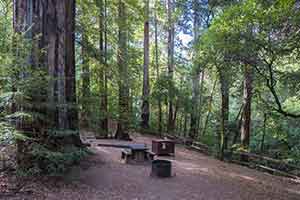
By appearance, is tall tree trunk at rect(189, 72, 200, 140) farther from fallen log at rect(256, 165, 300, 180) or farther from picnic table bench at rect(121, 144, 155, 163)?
picnic table bench at rect(121, 144, 155, 163)

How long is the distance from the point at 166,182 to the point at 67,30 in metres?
4.81

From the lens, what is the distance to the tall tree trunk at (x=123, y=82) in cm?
1166

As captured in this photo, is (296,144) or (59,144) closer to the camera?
(59,144)

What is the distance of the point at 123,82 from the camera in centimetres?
1173

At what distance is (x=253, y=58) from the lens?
25.4 ft

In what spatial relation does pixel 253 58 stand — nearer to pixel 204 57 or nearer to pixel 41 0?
pixel 204 57

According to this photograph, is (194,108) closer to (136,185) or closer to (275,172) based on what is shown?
(275,172)

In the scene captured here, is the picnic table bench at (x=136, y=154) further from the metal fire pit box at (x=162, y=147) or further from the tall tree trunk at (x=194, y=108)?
the tall tree trunk at (x=194, y=108)

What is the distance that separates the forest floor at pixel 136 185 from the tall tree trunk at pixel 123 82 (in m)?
3.24

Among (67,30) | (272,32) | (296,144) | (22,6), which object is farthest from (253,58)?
(296,144)

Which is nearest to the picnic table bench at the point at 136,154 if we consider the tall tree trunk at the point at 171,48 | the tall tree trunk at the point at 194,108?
the tall tree trunk at the point at 194,108

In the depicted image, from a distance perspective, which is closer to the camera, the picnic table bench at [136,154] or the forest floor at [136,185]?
the forest floor at [136,185]

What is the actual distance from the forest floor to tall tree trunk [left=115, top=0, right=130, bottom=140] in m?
3.24

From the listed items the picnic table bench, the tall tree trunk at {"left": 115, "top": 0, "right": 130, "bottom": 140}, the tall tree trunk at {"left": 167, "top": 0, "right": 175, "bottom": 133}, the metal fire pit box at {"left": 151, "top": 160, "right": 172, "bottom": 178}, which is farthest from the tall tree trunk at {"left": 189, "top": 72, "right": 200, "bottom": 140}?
the metal fire pit box at {"left": 151, "top": 160, "right": 172, "bottom": 178}
